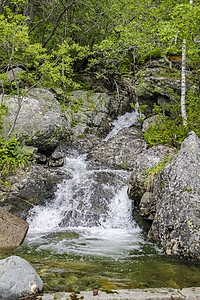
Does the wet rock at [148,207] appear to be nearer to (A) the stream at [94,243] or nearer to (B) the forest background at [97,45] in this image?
(A) the stream at [94,243]

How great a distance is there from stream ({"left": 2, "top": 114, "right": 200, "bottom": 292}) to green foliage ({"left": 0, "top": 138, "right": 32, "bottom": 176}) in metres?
2.03

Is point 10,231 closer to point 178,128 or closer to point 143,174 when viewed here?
point 143,174

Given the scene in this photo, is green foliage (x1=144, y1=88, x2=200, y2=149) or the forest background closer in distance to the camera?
the forest background

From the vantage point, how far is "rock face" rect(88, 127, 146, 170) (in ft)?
41.6

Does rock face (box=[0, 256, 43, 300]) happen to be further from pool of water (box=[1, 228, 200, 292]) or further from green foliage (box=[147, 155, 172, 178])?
green foliage (box=[147, 155, 172, 178])

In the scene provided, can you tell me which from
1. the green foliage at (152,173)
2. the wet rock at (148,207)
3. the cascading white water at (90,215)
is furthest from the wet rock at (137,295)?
the green foliage at (152,173)

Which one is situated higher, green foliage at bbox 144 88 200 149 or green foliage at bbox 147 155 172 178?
green foliage at bbox 144 88 200 149

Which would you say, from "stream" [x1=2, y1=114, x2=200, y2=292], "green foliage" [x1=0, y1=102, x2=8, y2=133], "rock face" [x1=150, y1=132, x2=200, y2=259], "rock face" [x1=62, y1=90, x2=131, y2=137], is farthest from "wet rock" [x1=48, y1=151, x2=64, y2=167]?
"rock face" [x1=150, y1=132, x2=200, y2=259]

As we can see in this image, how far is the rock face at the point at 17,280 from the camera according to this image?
2652 mm

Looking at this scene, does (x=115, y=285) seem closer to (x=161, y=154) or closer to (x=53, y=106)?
(x=161, y=154)

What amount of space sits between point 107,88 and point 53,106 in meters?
7.79

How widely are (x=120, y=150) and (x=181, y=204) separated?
815cm

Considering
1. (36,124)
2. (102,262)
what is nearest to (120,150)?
(36,124)

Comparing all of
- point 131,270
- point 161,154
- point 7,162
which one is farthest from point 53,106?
point 131,270
